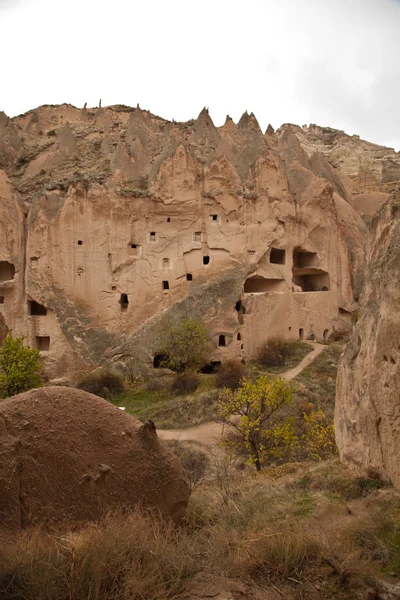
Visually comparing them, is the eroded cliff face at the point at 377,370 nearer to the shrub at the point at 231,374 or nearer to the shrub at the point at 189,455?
the shrub at the point at 189,455

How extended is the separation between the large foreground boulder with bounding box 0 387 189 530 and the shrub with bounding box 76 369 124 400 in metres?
16.4

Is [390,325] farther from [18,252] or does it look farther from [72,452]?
[18,252]

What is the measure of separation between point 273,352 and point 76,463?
18.8 metres

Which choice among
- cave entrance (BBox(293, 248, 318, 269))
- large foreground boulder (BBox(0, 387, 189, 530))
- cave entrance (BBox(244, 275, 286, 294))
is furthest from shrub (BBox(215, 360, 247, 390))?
large foreground boulder (BBox(0, 387, 189, 530))

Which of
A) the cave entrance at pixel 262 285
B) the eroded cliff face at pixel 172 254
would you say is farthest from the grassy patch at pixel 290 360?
the cave entrance at pixel 262 285

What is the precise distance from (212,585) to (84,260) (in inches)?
869

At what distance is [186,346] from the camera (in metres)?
21.5

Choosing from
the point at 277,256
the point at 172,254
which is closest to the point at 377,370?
the point at 172,254

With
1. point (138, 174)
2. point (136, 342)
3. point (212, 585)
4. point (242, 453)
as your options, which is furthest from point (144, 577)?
point (138, 174)

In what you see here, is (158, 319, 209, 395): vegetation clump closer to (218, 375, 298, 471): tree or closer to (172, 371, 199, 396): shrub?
(172, 371, 199, 396): shrub

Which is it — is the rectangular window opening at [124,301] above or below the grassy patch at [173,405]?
above

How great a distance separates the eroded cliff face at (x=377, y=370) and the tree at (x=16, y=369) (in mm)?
13425

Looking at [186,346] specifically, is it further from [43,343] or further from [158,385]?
[43,343]

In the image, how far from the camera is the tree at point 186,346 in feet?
70.1
